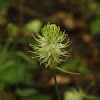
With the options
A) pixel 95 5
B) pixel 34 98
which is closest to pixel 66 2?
pixel 95 5

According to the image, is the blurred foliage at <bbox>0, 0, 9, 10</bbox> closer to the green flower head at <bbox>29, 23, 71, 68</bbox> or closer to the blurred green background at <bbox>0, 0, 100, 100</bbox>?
the blurred green background at <bbox>0, 0, 100, 100</bbox>

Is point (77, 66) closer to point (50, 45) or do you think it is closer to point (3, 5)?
point (3, 5)

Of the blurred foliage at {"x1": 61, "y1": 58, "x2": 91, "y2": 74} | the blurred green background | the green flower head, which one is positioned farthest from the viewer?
the blurred foliage at {"x1": 61, "y1": 58, "x2": 91, "y2": 74}

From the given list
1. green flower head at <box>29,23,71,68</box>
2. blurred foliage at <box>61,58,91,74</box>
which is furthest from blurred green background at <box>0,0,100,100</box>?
green flower head at <box>29,23,71,68</box>

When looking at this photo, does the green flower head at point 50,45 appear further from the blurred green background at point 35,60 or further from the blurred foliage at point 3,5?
the blurred foliage at point 3,5

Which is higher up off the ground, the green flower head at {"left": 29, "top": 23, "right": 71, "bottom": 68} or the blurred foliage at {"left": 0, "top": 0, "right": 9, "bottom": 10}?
the blurred foliage at {"left": 0, "top": 0, "right": 9, "bottom": 10}

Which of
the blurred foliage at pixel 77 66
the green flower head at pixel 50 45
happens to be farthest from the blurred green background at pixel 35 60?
the green flower head at pixel 50 45

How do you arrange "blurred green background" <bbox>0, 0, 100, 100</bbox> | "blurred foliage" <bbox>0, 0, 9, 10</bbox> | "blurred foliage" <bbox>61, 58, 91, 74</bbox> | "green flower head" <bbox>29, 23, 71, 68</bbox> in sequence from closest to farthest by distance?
"green flower head" <bbox>29, 23, 71, 68</bbox>, "blurred green background" <bbox>0, 0, 100, 100</bbox>, "blurred foliage" <bbox>61, 58, 91, 74</bbox>, "blurred foliage" <bbox>0, 0, 9, 10</bbox>

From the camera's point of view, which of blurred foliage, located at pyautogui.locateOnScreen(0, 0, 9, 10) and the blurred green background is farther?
blurred foliage, located at pyautogui.locateOnScreen(0, 0, 9, 10)
